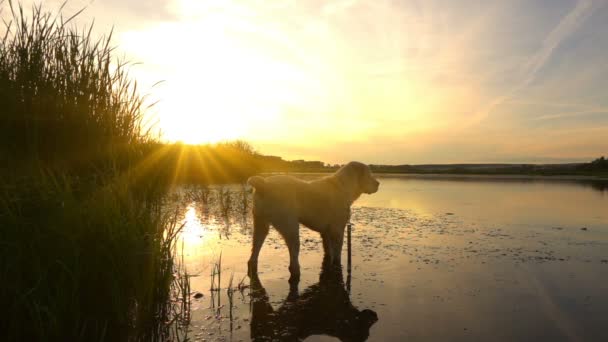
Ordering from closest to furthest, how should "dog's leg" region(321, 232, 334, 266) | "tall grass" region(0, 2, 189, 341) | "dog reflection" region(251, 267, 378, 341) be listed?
"tall grass" region(0, 2, 189, 341)
"dog reflection" region(251, 267, 378, 341)
"dog's leg" region(321, 232, 334, 266)

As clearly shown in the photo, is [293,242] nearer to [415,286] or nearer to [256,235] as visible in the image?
[256,235]

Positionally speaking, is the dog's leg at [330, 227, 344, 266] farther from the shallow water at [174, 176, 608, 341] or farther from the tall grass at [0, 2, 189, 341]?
the tall grass at [0, 2, 189, 341]

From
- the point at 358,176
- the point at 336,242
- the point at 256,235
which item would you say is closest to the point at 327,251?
the point at 336,242

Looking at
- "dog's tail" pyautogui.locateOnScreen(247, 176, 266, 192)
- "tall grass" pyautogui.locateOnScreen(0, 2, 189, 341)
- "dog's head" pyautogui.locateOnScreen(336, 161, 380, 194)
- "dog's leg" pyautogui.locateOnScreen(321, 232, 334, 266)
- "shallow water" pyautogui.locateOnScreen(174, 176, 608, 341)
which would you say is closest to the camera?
"tall grass" pyautogui.locateOnScreen(0, 2, 189, 341)

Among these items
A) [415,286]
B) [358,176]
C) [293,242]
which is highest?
[358,176]

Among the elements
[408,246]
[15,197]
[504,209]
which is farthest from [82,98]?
[504,209]

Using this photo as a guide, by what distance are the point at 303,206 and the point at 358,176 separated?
2.03 metres

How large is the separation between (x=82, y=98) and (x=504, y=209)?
19.0 metres

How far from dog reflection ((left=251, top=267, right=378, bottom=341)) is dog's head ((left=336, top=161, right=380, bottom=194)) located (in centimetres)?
275

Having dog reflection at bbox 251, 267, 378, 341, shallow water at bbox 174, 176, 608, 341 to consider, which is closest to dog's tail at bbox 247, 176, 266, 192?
shallow water at bbox 174, 176, 608, 341

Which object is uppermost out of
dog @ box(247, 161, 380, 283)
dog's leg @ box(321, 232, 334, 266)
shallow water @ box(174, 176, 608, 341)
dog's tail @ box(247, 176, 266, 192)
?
dog's tail @ box(247, 176, 266, 192)

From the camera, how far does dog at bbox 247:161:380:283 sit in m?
6.70

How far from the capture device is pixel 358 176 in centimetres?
868

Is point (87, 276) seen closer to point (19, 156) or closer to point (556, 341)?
point (19, 156)
